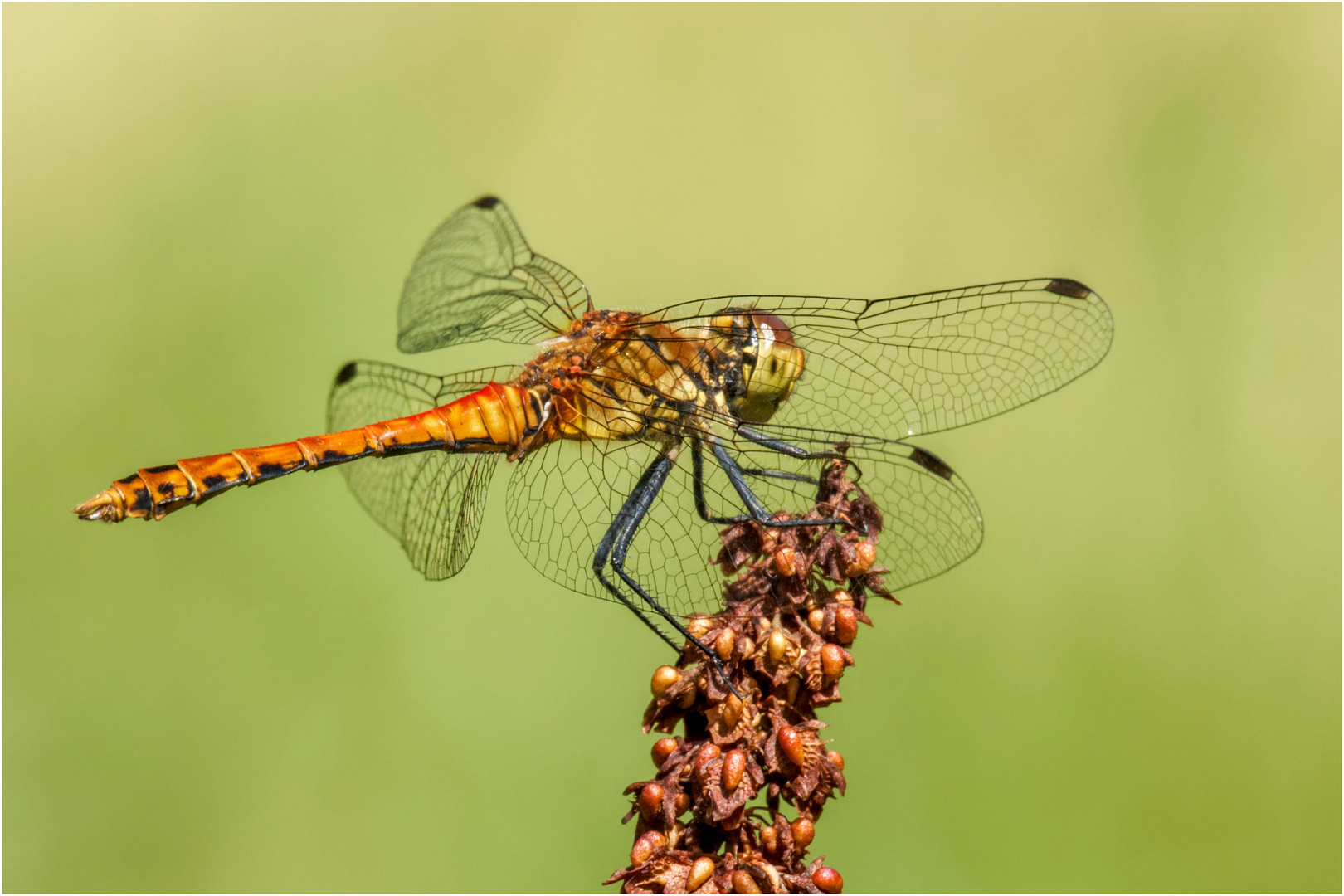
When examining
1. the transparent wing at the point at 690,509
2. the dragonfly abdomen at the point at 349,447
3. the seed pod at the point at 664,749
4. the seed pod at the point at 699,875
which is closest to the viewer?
the seed pod at the point at 699,875

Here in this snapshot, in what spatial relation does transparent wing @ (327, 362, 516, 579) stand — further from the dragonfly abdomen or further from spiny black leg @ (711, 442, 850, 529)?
spiny black leg @ (711, 442, 850, 529)

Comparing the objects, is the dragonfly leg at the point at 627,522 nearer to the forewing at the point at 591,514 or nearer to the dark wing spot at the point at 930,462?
the forewing at the point at 591,514

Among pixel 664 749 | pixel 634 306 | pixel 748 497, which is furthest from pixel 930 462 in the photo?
pixel 634 306

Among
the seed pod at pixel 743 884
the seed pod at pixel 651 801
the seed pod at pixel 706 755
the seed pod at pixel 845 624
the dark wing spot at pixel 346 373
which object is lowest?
the seed pod at pixel 743 884

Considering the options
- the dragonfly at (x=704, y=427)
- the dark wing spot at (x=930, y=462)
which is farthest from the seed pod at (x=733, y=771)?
the dark wing spot at (x=930, y=462)

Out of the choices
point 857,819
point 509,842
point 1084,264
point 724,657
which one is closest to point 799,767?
point 724,657

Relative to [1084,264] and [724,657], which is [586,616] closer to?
[724,657]

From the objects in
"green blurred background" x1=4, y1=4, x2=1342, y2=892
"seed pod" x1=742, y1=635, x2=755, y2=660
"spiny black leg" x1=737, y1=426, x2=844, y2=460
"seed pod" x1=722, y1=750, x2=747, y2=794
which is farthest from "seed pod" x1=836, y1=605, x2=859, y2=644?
"green blurred background" x1=4, y1=4, x2=1342, y2=892
